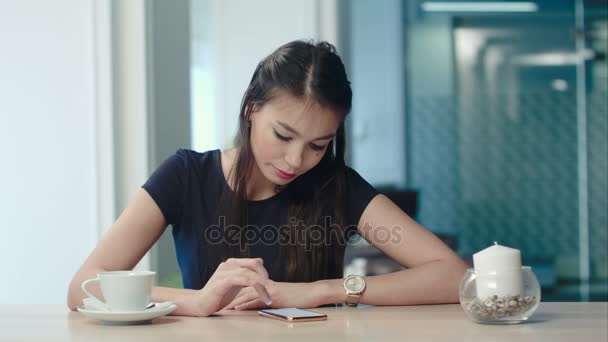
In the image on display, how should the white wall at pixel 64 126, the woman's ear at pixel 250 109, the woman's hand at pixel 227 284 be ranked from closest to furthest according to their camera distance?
1. the woman's hand at pixel 227 284
2. the woman's ear at pixel 250 109
3. the white wall at pixel 64 126

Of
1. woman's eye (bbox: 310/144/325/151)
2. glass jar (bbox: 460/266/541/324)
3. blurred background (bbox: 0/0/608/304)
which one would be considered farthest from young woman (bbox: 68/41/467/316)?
blurred background (bbox: 0/0/608/304)

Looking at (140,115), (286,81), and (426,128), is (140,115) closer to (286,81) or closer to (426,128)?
(286,81)

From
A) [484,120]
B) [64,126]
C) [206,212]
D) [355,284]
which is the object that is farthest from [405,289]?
[484,120]

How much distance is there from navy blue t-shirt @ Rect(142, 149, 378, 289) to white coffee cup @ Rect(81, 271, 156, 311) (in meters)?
0.58

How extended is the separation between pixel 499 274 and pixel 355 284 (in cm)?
39

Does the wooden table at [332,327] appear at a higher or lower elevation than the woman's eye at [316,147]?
lower

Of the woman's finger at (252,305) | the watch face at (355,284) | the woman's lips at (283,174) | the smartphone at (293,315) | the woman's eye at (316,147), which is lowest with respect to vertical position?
the woman's finger at (252,305)

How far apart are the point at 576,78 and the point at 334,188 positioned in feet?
9.77

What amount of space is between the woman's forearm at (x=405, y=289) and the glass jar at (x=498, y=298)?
311mm

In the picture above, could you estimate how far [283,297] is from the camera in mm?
1525

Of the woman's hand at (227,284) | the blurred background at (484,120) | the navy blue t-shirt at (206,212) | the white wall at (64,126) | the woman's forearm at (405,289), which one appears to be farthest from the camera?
the blurred background at (484,120)

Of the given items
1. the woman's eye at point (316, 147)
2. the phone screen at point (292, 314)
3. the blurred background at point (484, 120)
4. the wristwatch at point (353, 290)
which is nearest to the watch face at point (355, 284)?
the wristwatch at point (353, 290)

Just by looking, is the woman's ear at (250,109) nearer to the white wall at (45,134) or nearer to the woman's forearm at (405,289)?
the woman's forearm at (405,289)

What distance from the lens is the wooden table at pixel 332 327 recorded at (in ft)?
3.86
